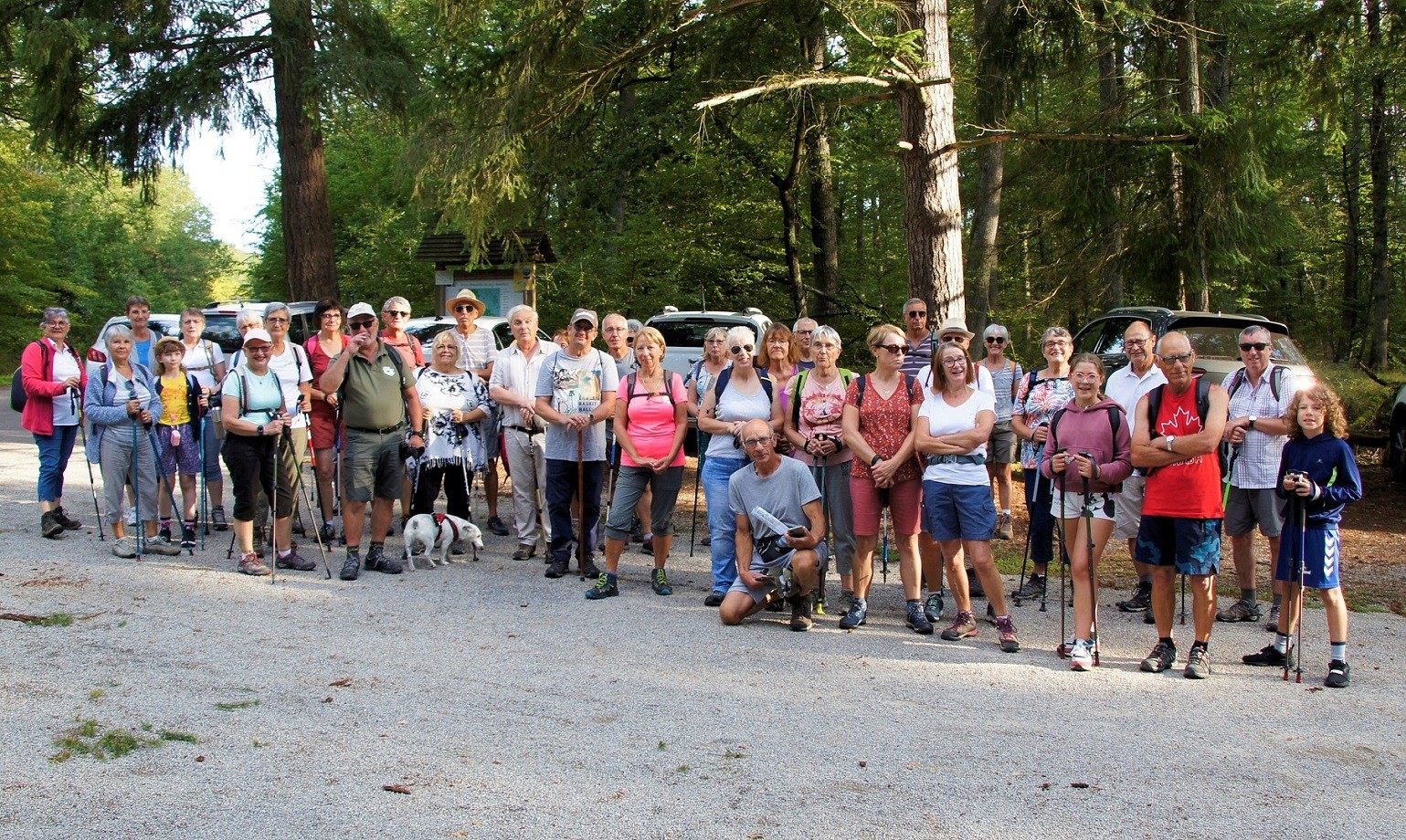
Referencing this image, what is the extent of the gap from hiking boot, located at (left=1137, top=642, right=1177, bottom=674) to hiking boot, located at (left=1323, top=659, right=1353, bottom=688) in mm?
759

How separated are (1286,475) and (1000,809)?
3.02 meters

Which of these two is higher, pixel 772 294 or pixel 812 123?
pixel 812 123

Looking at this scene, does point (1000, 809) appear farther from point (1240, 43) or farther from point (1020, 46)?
point (1240, 43)

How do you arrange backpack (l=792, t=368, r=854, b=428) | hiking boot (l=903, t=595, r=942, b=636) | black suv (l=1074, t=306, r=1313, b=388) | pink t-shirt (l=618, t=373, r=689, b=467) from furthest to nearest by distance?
black suv (l=1074, t=306, r=1313, b=388), pink t-shirt (l=618, t=373, r=689, b=467), backpack (l=792, t=368, r=854, b=428), hiking boot (l=903, t=595, r=942, b=636)

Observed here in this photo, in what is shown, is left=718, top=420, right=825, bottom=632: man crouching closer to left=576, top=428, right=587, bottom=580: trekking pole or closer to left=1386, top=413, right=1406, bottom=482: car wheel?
left=576, top=428, right=587, bottom=580: trekking pole

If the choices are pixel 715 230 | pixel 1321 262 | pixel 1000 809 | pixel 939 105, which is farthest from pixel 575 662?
pixel 1321 262

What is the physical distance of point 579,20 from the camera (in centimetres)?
1178

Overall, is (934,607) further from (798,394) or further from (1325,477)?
(1325,477)

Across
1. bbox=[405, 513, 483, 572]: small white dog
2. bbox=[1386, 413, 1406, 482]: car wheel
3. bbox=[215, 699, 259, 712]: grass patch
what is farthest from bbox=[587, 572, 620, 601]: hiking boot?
bbox=[1386, 413, 1406, 482]: car wheel

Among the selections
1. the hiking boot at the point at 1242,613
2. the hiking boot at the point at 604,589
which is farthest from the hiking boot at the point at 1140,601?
the hiking boot at the point at 604,589

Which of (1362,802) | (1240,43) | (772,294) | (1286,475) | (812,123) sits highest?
(1240,43)

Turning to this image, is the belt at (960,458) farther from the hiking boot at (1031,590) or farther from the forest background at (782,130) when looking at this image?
the forest background at (782,130)

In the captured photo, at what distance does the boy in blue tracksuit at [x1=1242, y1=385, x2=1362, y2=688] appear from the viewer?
6.09 m

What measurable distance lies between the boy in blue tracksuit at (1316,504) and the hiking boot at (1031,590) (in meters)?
1.83
